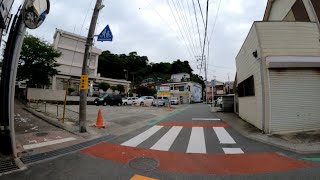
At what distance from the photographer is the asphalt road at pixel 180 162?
572 centimetres

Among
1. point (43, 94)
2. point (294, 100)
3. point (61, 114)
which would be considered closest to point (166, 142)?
point (294, 100)

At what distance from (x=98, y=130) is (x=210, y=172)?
700cm

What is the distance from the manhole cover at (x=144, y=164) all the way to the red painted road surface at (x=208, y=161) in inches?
6.1

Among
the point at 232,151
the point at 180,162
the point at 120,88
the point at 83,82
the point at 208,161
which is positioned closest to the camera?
the point at 180,162

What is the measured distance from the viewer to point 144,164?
660 centimetres

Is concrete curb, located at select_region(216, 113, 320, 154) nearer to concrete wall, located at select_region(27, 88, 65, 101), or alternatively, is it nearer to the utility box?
the utility box

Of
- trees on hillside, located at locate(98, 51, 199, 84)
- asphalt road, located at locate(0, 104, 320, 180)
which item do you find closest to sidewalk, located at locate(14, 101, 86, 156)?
asphalt road, located at locate(0, 104, 320, 180)

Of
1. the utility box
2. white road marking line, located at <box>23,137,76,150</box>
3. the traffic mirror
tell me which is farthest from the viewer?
the utility box

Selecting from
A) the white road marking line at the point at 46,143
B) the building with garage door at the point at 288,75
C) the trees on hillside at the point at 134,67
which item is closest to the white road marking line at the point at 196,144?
the building with garage door at the point at 288,75

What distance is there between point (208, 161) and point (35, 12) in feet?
20.7

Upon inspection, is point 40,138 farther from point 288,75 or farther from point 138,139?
point 288,75

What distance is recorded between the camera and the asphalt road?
572 cm

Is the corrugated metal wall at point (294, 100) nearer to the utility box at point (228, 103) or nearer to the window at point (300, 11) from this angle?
the window at point (300, 11)

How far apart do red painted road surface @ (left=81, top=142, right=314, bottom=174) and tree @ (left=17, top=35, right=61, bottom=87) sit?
21181 mm
